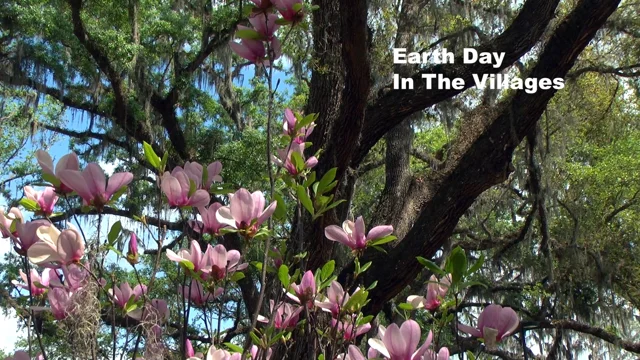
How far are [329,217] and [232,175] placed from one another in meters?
4.04

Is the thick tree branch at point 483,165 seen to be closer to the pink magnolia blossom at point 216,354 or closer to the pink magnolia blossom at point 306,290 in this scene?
the pink magnolia blossom at point 306,290

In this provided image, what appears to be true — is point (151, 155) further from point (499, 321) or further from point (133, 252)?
point (499, 321)

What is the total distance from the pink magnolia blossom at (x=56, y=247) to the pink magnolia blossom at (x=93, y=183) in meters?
0.05

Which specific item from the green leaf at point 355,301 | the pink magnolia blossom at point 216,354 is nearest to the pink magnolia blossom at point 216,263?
the pink magnolia blossom at point 216,354

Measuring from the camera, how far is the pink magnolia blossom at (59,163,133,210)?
0.88 meters

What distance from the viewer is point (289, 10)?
1.04 metres

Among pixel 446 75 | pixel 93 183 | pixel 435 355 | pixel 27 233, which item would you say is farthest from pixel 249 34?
pixel 446 75

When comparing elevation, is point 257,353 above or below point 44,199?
below

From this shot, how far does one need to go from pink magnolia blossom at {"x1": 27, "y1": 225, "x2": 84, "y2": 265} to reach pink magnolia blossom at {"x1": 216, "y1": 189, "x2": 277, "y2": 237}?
202 millimetres

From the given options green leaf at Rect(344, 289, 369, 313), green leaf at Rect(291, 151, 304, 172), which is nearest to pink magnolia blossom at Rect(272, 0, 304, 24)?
green leaf at Rect(291, 151, 304, 172)

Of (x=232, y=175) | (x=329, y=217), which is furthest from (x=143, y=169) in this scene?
(x=329, y=217)

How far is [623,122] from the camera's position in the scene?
8062 mm

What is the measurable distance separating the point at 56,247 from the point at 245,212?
267 millimetres

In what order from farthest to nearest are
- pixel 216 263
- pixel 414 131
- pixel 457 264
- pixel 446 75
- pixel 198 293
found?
pixel 414 131 < pixel 446 75 < pixel 198 293 < pixel 216 263 < pixel 457 264
